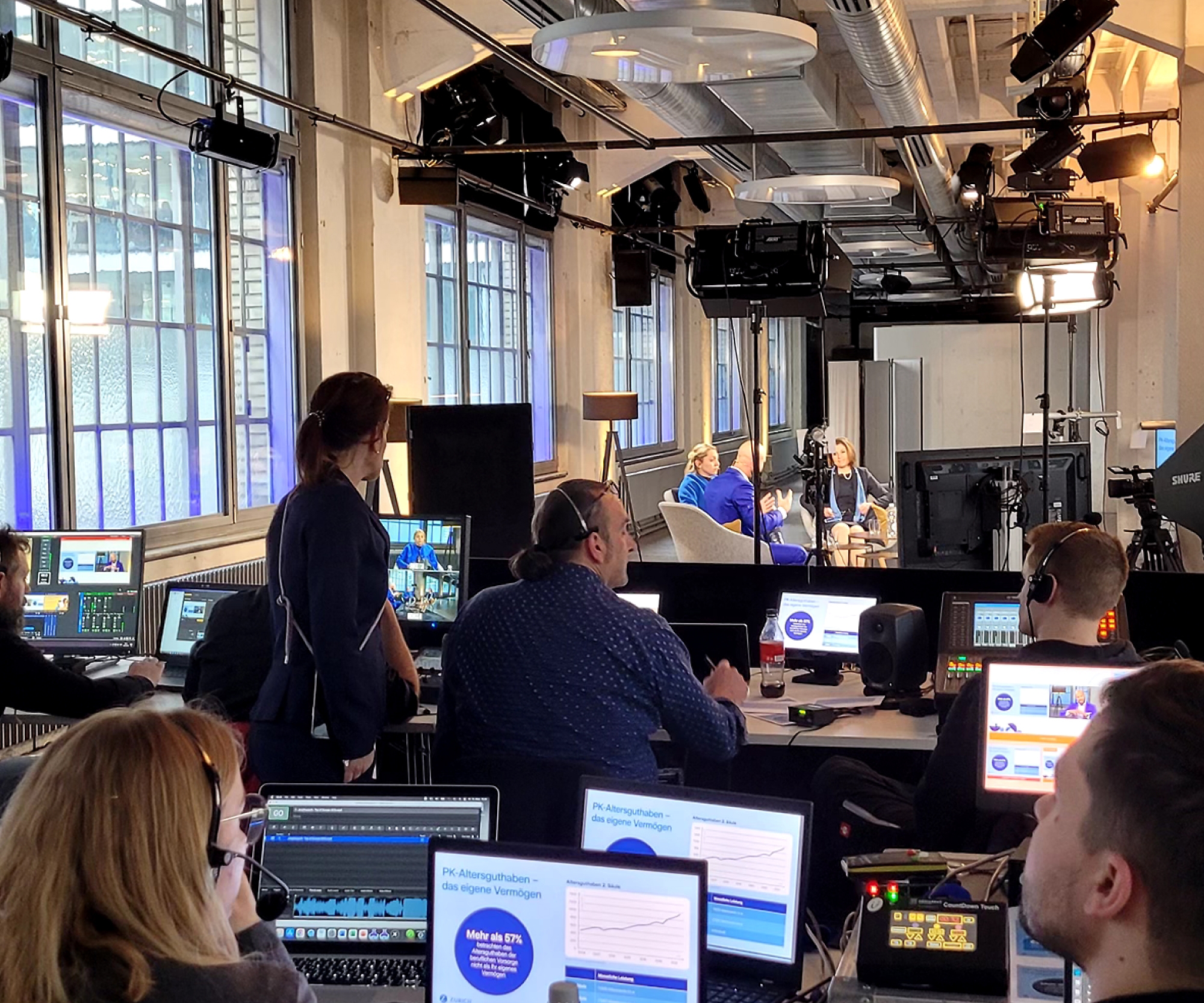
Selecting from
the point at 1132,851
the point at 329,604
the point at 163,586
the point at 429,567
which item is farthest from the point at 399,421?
the point at 1132,851

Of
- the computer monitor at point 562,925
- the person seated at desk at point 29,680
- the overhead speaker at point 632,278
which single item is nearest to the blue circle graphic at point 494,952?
the computer monitor at point 562,925

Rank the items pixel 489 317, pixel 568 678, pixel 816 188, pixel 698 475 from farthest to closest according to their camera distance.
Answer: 1. pixel 489 317
2. pixel 698 475
3. pixel 816 188
4. pixel 568 678

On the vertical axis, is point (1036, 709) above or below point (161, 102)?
below

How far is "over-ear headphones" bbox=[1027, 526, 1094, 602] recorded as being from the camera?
136 inches

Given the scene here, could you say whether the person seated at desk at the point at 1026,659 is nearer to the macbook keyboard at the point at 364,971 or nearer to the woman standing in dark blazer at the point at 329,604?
the woman standing in dark blazer at the point at 329,604

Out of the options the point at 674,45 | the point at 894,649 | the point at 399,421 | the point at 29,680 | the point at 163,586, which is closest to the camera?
the point at 29,680

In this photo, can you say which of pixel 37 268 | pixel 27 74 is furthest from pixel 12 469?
pixel 27 74

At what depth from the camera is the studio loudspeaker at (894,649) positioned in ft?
14.8

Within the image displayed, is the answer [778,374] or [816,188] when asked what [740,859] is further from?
[778,374]

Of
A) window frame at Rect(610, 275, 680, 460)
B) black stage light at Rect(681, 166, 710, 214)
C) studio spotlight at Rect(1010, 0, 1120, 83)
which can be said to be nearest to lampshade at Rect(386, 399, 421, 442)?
studio spotlight at Rect(1010, 0, 1120, 83)

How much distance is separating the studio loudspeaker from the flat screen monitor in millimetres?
2159

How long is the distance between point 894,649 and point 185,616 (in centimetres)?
243

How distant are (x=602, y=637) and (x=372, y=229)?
5763 millimetres

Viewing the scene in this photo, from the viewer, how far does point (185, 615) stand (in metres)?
4.99
